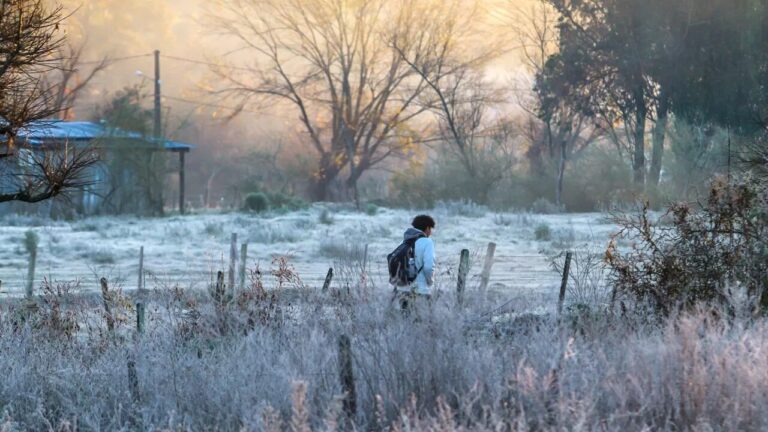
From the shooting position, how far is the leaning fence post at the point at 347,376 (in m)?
7.69

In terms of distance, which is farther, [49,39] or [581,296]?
[49,39]

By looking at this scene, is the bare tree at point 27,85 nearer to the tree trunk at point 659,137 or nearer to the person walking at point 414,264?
the person walking at point 414,264

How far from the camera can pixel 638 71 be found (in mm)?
35562

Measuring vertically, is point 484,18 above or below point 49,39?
above

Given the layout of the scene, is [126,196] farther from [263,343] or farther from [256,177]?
[263,343]

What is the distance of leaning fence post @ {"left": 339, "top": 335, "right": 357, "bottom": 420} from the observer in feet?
25.2

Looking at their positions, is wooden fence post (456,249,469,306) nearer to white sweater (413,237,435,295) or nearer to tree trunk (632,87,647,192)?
white sweater (413,237,435,295)

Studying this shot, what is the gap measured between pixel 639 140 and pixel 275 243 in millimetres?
16654

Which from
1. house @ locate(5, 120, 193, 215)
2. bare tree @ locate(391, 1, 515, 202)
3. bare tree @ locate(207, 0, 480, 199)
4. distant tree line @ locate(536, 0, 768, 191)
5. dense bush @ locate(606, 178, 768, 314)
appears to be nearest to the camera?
dense bush @ locate(606, 178, 768, 314)

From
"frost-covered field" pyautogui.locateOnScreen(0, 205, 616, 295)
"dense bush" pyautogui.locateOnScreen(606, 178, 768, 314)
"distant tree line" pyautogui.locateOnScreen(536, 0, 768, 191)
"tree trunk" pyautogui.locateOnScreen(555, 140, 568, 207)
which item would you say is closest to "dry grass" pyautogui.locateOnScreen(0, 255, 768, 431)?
"dense bush" pyautogui.locateOnScreen(606, 178, 768, 314)

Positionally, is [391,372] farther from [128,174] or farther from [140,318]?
[128,174]

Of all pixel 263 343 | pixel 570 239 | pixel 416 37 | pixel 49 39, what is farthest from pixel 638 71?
pixel 263 343

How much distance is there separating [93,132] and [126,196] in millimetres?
2898

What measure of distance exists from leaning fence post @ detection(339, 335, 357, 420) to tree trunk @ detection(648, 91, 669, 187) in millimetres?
28722
